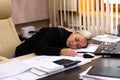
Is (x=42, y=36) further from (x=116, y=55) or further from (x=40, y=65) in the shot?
(x=116, y=55)

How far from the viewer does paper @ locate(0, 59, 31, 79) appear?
4.14 ft

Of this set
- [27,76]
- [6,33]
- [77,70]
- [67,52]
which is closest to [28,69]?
[27,76]

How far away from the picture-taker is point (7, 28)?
2.41 meters

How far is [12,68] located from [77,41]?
63 centimetres

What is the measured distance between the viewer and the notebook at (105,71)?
1.16 meters

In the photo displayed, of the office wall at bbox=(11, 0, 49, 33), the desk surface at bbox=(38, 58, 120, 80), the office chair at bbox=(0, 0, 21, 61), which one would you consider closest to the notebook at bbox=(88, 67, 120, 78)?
the desk surface at bbox=(38, 58, 120, 80)

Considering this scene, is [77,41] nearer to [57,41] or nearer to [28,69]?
[57,41]

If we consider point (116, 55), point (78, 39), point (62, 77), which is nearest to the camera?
point (62, 77)

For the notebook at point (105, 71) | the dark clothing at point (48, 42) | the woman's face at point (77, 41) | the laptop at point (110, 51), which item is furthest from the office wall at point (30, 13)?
the notebook at point (105, 71)

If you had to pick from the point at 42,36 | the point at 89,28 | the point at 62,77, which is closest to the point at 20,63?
the point at 62,77

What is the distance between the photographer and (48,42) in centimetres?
176

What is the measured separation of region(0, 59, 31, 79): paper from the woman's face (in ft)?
1.69

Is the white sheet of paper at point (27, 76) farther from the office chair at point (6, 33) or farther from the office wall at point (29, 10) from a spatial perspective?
the office wall at point (29, 10)

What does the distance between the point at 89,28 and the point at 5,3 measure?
1.01 metres
